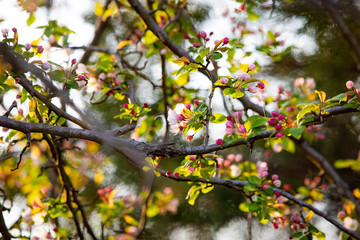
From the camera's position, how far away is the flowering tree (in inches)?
54.1

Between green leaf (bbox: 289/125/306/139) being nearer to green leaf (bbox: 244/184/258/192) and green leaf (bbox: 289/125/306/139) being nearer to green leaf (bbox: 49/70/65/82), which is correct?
green leaf (bbox: 244/184/258/192)

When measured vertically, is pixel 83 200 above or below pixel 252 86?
above

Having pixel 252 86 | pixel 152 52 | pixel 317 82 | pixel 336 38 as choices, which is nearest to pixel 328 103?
pixel 252 86

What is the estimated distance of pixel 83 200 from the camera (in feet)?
11.1

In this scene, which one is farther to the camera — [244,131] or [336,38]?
[336,38]

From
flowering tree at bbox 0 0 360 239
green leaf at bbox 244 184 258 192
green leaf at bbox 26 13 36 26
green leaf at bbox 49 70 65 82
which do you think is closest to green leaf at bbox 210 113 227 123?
flowering tree at bbox 0 0 360 239

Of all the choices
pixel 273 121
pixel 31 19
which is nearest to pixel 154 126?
pixel 31 19

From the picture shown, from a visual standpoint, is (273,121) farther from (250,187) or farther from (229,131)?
(250,187)

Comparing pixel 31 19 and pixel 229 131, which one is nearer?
pixel 229 131

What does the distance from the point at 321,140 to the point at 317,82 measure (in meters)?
0.65

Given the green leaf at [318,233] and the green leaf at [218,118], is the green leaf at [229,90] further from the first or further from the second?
the green leaf at [318,233]

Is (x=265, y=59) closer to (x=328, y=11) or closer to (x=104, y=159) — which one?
(x=328, y=11)

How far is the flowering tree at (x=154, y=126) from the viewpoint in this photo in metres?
1.38

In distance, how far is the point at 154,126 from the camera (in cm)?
284
